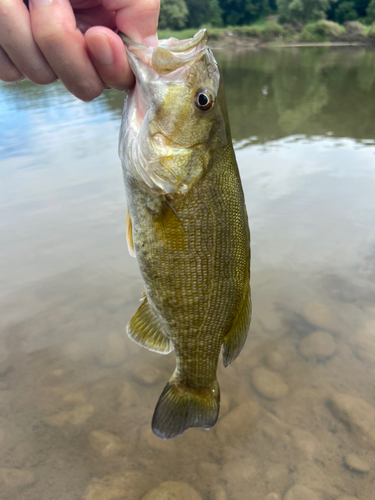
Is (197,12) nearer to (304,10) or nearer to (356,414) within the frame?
(304,10)

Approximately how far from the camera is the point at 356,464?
2852 mm

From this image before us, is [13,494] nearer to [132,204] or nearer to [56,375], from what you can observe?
[56,375]

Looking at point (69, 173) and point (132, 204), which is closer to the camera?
point (132, 204)

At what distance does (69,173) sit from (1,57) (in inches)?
261

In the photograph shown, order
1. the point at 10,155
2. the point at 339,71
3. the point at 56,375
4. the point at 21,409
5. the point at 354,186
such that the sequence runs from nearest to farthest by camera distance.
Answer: the point at 21,409, the point at 56,375, the point at 354,186, the point at 10,155, the point at 339,71

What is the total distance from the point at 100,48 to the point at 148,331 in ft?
4.72

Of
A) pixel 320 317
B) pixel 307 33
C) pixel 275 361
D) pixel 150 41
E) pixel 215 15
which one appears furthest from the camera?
pixel 215 15

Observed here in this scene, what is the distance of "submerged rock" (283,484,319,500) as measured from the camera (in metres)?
2.69

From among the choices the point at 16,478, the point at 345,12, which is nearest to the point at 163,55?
the point at 16,478

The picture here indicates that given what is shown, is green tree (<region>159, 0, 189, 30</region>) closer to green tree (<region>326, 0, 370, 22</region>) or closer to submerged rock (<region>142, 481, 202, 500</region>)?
green tree (<region>326, 0, 370, 22</region>)

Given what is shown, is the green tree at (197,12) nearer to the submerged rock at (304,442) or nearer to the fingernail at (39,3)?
the submerged rock at (304,442)

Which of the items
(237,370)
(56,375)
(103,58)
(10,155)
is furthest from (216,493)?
(10,155)

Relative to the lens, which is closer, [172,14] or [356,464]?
[356,464]

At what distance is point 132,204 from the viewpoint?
5.91ft
